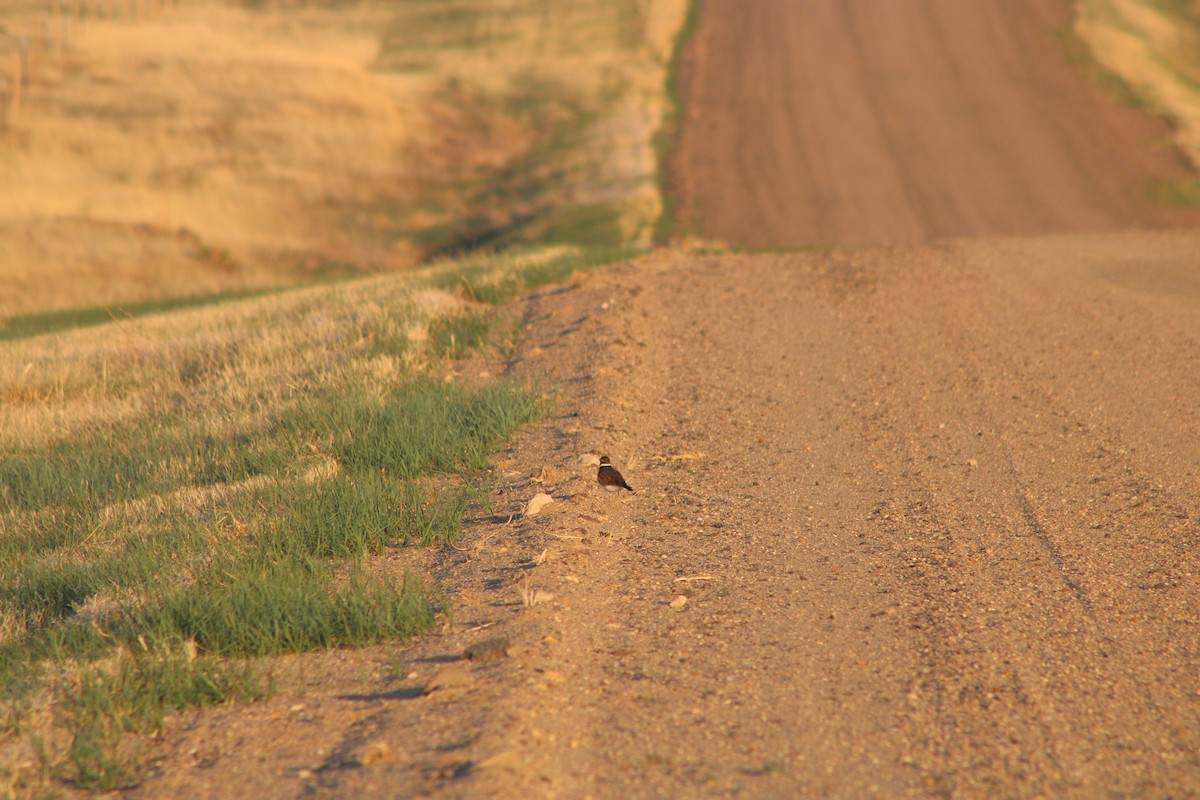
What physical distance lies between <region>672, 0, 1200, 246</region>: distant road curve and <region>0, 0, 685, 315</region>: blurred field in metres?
1.69

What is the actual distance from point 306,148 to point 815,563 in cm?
2219

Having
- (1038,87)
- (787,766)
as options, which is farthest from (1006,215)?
(787,766)

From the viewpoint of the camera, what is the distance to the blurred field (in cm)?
2034

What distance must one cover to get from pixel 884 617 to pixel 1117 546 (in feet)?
5.30

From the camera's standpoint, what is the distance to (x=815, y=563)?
5637 mm

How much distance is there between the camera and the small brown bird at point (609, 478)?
6500mm

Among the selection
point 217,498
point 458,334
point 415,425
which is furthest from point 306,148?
point 217,498

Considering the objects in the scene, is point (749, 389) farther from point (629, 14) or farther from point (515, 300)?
point (629, 14)

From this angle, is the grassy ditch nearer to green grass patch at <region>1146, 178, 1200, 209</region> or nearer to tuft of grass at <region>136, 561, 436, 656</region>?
tuft of grass at <region>136, 561, 436, 656</region>

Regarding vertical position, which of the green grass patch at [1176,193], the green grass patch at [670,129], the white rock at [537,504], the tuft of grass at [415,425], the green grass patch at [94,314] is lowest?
the green grass patch at [94,314]

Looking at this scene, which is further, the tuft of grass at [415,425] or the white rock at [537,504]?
the tuft of grass at [415,425]

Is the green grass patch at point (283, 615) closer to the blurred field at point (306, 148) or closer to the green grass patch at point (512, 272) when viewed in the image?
the green grass patch at point (512, 272)

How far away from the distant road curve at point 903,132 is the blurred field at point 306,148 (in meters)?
1.69

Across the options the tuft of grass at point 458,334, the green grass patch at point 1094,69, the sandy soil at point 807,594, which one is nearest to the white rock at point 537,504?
the sandy soil at point 807,594
